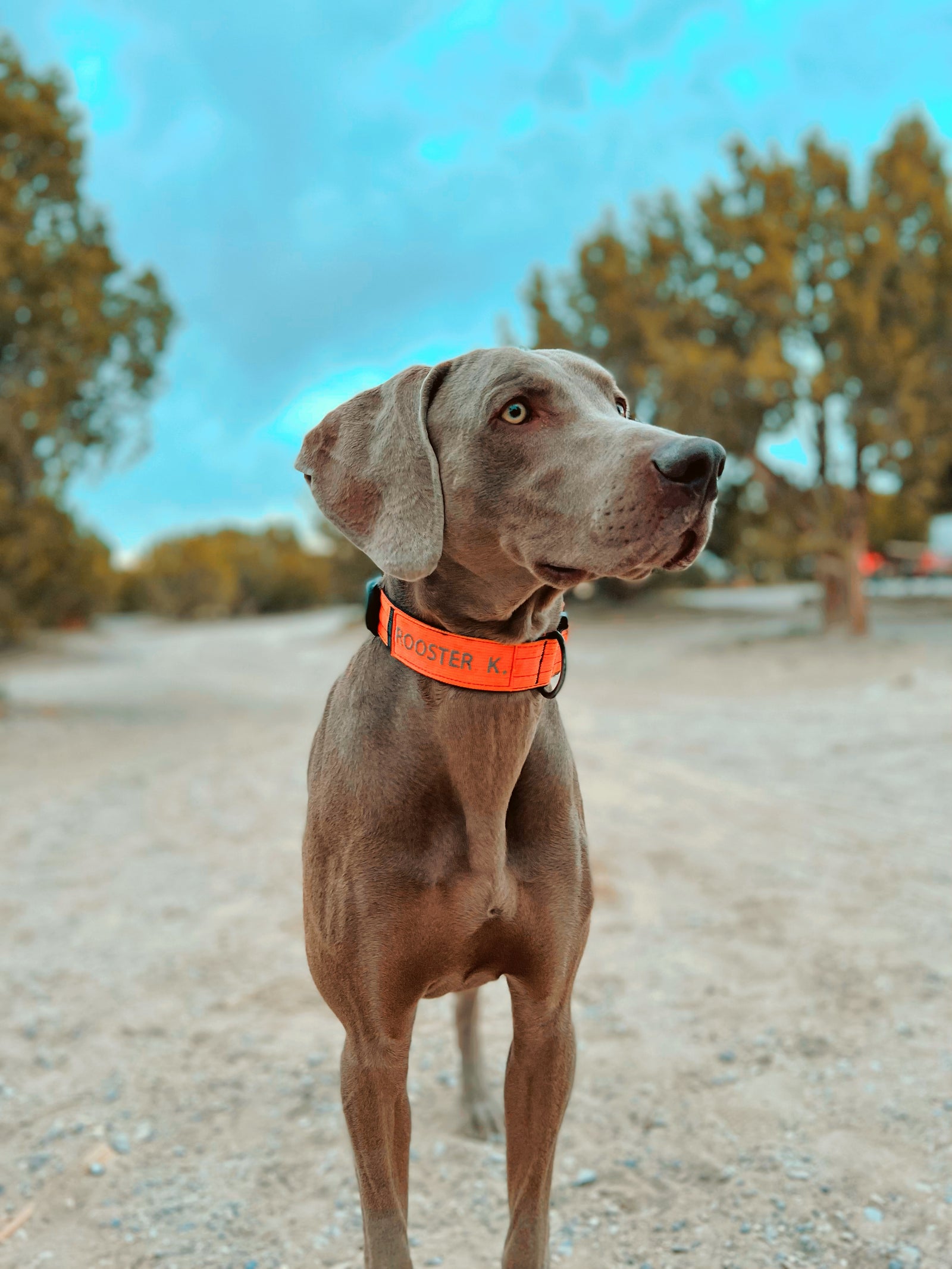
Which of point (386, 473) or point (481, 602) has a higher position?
point (386, 473)

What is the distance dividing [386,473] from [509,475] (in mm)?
220

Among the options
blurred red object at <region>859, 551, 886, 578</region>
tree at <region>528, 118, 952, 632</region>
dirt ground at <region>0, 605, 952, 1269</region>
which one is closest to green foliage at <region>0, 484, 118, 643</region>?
dirt ground at <region>0, 605, 952, 1269</region>

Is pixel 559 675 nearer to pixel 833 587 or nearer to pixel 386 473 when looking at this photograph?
pixel 386 473

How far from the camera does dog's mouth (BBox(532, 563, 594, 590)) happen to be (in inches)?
61.4

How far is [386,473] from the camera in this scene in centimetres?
169

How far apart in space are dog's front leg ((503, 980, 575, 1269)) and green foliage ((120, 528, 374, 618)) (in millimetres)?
25685

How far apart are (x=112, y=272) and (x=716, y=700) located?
7895mm

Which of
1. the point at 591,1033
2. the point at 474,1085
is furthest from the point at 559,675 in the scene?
the point at 591,1033

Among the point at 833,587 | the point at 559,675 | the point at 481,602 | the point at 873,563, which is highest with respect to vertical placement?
the point at 873,563

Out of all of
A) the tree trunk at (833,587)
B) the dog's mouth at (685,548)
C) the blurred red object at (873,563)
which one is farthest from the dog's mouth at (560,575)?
the blurred red object at (873,563)

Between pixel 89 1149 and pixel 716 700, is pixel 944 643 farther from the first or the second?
pixel 89 1149

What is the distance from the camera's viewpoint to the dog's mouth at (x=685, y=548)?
1.47 meters

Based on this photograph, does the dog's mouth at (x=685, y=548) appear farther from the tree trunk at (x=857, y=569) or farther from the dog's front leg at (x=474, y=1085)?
the tree trunk at (x=857, y=569)

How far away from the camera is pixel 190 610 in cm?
3170
